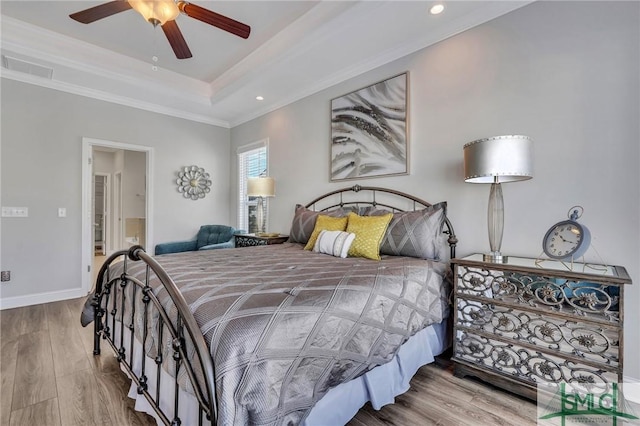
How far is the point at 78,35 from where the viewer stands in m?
3.13

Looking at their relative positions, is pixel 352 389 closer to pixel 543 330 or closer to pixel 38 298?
pixel 543 330

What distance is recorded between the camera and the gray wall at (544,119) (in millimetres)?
1784

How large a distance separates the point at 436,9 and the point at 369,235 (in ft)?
6.16

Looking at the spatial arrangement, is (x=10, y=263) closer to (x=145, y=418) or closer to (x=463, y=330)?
(x=145, y=418)

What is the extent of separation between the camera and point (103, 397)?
1754mm

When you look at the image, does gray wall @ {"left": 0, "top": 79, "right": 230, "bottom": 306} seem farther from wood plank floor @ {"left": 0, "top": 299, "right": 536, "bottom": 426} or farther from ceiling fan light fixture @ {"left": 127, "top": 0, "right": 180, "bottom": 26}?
ceiling fan light fixture @ {"left": 127, "top": 0, "right": 180, "bottom": 26}

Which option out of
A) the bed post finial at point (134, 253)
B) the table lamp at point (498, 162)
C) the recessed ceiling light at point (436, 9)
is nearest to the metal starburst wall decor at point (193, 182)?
the bed post finial at point (134, 253)

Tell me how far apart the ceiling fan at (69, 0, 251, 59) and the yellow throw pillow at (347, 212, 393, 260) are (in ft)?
5.98

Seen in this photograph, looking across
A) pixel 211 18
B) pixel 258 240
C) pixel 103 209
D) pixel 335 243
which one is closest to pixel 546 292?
pixel 335 243

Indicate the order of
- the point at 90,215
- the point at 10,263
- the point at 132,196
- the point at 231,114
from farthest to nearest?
the point at 132,196 < the point at 231,114 < the point at 90,215 < the point at 10,263

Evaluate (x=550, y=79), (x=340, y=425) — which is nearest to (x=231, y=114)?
(x=550, y=79)

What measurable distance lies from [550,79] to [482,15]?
77 centimetres

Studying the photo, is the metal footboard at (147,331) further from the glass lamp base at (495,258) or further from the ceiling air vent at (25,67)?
the ceiling air vent at (25,67)

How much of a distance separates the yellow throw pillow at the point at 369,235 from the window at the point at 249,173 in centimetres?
247
